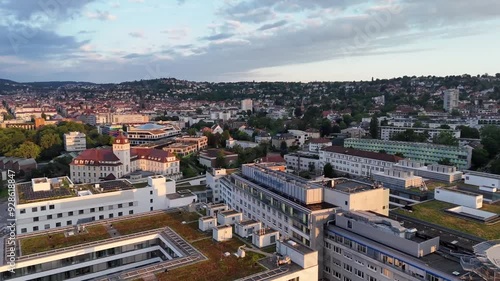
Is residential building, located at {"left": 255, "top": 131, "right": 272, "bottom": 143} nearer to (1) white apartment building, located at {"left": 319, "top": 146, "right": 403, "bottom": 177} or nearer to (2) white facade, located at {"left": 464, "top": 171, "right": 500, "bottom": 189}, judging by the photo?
(1) white apartment building, located at {"left": 319, "top": 146, "right": 403, "bottom": 177}

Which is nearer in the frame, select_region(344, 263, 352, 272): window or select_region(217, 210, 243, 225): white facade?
select_region(344, 263, 352, 272): window

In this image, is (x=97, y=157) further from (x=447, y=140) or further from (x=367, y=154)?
(x=447, y=140)

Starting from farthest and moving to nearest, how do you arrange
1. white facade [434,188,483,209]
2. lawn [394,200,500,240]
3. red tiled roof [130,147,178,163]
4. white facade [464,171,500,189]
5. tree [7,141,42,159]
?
tree [7,141,42,159] < red tiled roof [130,147,178,163] < white facade [464,171,500,189] < white facade [434,188,483,209] < lawn [394,200,500,240]

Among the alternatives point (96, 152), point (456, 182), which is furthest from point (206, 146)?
point (456, 182)

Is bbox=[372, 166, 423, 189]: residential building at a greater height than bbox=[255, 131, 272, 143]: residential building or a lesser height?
greater

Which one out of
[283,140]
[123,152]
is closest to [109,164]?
[123,152]

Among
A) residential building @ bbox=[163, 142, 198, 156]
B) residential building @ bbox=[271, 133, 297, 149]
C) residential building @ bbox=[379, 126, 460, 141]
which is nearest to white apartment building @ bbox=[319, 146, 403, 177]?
residential building @ bbox=[271, 133, 297, 149]

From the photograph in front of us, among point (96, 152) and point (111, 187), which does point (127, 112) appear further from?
point (111, 187)
